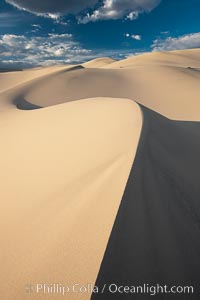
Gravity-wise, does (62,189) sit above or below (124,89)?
below

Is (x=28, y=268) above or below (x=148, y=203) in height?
below

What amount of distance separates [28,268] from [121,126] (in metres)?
3.11

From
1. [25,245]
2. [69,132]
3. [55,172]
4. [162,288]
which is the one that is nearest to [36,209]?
[25,245]

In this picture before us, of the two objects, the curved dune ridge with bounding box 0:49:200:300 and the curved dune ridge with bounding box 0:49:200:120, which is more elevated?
the curved dune ridge with bounding box 0:49:200:120

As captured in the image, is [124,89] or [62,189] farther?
[124,89]

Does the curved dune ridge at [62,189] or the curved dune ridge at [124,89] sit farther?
the curved dune ridge at [124,89]

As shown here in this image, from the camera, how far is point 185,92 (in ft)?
58.5

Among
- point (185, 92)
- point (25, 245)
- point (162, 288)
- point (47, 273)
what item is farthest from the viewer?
point (185, 92)

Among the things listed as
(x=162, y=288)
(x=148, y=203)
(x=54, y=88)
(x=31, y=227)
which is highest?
(x=54, y=88)

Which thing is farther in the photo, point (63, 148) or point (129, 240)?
point (63, 148)

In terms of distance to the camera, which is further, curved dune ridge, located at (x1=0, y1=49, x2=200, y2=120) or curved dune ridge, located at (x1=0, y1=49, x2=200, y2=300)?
curved dune ridge, located at (x1=0, y1=49, x2=200, y2=120)

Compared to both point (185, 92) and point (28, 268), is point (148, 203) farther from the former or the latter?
point (185, 92)

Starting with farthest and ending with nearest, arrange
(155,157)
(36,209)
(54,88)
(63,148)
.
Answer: (54,88) → (63,148) → (155,157) → (36,209)

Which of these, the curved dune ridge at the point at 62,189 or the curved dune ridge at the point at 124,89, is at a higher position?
the curved dune ridge at the point at 124,89
